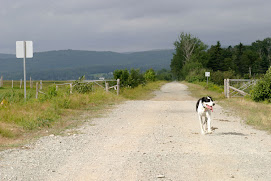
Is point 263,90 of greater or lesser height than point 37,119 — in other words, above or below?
above

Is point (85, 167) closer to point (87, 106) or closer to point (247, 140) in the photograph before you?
point (247, 140)

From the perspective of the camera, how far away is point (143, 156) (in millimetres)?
7395

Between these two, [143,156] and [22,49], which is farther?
[22,49]

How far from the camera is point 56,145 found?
28.9 feet

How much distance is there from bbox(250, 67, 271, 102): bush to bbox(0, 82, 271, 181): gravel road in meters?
12.3

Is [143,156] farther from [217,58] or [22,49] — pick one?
[217,58]

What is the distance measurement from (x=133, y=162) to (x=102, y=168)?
2.30 ft

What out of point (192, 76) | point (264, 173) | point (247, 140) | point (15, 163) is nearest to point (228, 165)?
point (264, 173)

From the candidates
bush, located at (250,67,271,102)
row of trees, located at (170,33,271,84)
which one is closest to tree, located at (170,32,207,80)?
row of trees, located at (170,33,271,84)

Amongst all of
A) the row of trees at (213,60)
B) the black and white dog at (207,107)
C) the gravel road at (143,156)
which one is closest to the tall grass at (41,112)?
the gravel road at (143,156)

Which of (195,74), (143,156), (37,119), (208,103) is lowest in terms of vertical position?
(143,156)

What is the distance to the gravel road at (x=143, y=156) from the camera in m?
6.05

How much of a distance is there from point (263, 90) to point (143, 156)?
696 inches

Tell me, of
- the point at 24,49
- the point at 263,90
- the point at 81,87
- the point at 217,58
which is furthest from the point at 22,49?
the point at 217,58
